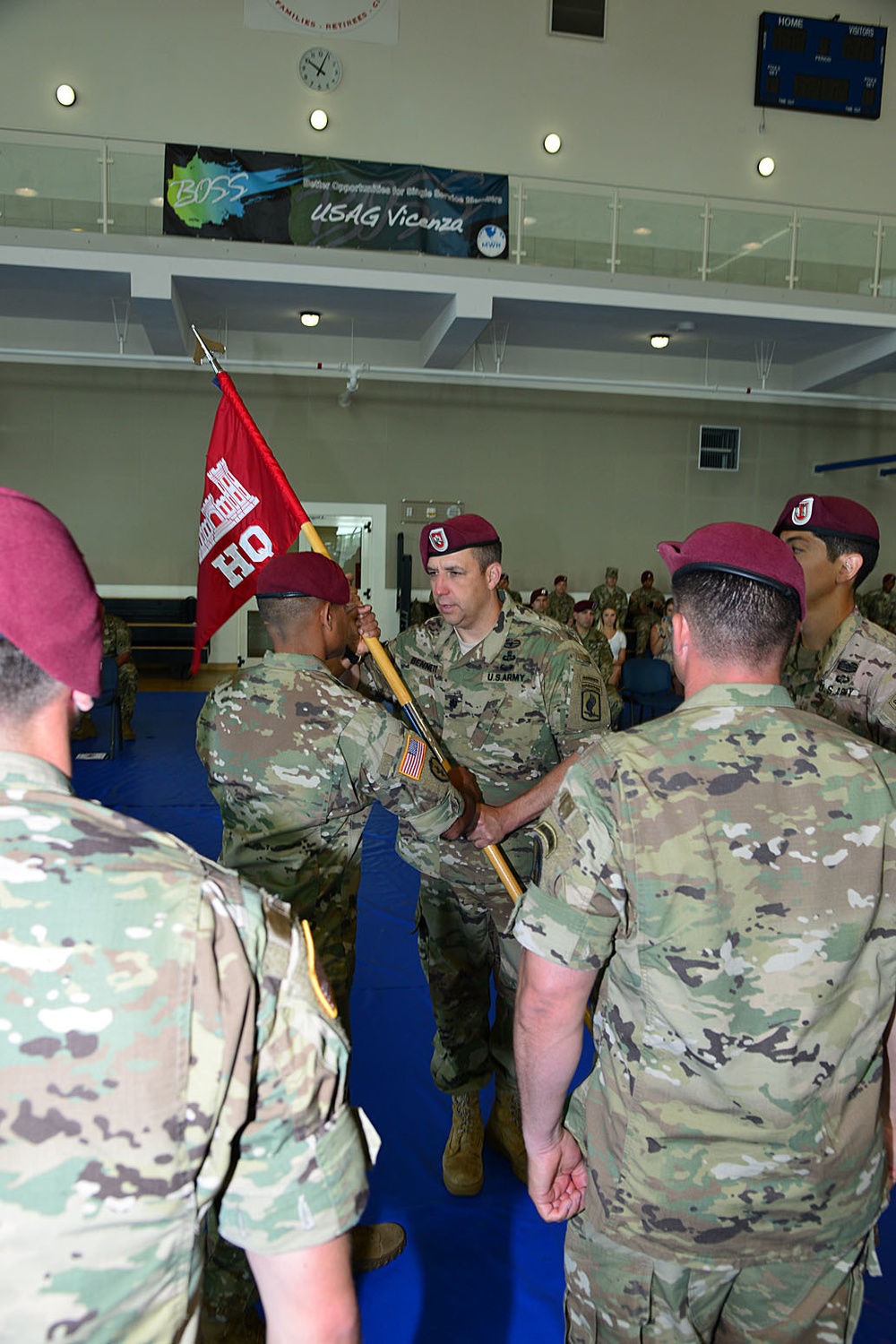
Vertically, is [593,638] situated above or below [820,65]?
below

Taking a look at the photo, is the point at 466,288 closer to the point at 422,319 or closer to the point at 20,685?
the point at 422,319

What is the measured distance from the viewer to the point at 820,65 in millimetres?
13719

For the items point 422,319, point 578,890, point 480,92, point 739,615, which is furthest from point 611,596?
point 578,890

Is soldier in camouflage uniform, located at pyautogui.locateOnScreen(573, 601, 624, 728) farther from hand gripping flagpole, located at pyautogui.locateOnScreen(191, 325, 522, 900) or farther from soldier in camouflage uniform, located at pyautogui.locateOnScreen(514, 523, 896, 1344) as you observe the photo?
soldier in camouflage uniform, located at pyautogui.locateOnScreen(514, 523, 896, 1344)

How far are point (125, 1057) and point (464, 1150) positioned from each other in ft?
7.02

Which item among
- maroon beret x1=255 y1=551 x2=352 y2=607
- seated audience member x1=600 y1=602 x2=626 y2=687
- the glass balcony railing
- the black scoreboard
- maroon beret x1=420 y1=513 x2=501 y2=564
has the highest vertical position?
the black scoreboard

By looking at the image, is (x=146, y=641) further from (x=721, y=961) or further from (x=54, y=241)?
(x=721, y=961)

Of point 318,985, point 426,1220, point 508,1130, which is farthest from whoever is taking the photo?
point 508,1130

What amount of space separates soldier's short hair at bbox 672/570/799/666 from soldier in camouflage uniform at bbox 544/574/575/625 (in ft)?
37.5

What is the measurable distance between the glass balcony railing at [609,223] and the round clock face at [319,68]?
3434mm

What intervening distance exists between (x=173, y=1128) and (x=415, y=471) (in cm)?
1343

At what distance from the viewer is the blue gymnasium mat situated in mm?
2180

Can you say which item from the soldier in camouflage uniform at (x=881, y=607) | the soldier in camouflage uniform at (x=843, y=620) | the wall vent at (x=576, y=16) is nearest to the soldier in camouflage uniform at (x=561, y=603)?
the soldier in camouflage uniform at (x=881, y=607)

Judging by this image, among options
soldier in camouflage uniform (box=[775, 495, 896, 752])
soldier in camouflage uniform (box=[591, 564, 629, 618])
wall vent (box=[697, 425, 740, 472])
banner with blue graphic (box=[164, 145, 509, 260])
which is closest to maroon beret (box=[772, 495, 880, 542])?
soldier in camouflage uniform (box=[775, 495, 896, 752])
